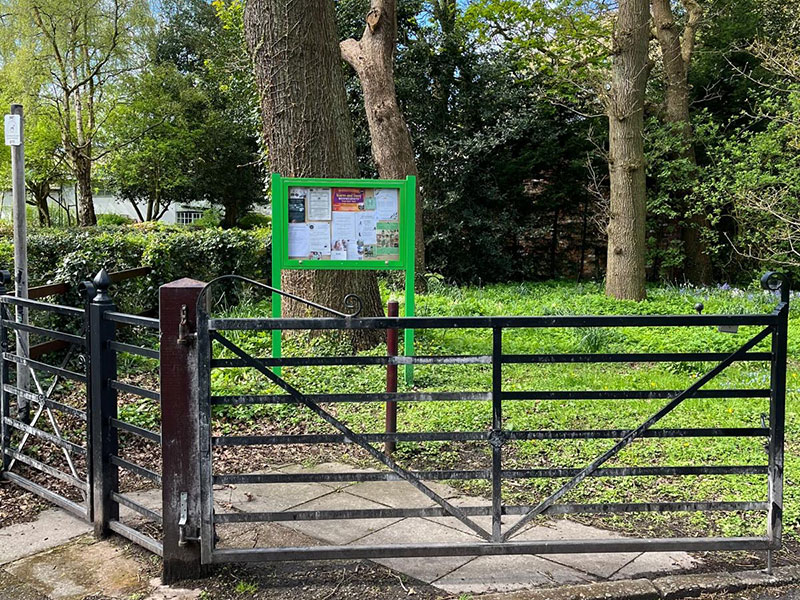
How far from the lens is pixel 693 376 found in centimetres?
752

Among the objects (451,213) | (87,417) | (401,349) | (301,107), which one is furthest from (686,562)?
(451,213)

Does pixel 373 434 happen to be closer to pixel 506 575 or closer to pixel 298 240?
pixel 506 575

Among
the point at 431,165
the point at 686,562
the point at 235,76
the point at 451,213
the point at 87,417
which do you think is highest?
the point at 235,76

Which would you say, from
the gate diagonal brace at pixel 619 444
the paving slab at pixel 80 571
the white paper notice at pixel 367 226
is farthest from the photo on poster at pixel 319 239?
the gate diagonal brace at pixel 619 444

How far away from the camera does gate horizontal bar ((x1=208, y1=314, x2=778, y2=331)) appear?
10.1ft

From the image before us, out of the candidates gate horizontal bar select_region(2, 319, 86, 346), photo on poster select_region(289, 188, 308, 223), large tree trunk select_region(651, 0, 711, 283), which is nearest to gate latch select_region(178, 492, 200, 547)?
gate horizontal bar select_region(2, 319, 86, 346)

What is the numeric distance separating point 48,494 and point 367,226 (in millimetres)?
3372

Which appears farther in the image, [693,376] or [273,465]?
[693,376]

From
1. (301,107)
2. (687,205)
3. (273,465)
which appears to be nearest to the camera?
(273,465)

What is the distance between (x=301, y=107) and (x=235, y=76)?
429 inches

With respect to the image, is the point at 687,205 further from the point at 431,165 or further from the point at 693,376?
the point at 693,376

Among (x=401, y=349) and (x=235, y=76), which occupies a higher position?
→ (x=235, y=76)

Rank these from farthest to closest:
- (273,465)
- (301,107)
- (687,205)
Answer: (687,205) < (301,107) < (273,465)

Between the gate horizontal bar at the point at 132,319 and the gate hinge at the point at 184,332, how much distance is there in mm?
162
